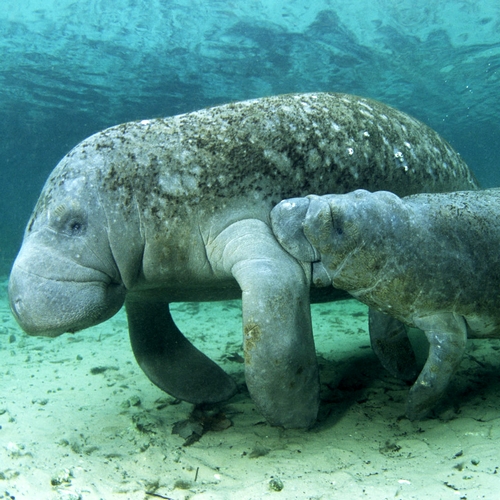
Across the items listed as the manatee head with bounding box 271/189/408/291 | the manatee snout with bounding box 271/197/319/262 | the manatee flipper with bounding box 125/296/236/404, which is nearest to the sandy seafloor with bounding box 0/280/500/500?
the manatee flipper with bounding box 125/296/236/404

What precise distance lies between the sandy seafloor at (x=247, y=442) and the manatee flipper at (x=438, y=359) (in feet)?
0.80

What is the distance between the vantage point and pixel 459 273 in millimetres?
3424

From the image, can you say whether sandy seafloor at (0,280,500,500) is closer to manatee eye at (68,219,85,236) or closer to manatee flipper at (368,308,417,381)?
manatee flipper at (368,308,417,381)


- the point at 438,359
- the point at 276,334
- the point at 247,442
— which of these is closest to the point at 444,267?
the point at 438,359

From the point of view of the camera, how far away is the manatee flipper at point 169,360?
4.36 meters

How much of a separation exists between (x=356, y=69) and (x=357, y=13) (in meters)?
5.61

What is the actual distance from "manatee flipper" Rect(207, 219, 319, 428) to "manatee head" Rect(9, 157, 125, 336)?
1.00 metres

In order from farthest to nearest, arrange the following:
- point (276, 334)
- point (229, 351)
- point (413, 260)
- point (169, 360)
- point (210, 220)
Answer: point (229, 351), point (169, 360), point (210, 220), point (413, 260), point (276, 334)

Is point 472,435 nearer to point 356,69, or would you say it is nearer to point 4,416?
point 4,416

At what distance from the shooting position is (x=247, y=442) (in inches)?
136

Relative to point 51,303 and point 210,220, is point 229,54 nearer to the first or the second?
point 210,220

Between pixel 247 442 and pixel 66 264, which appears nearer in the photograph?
pixel 66 264

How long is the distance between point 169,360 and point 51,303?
1818mm

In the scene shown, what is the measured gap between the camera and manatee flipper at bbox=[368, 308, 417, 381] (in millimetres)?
4340
